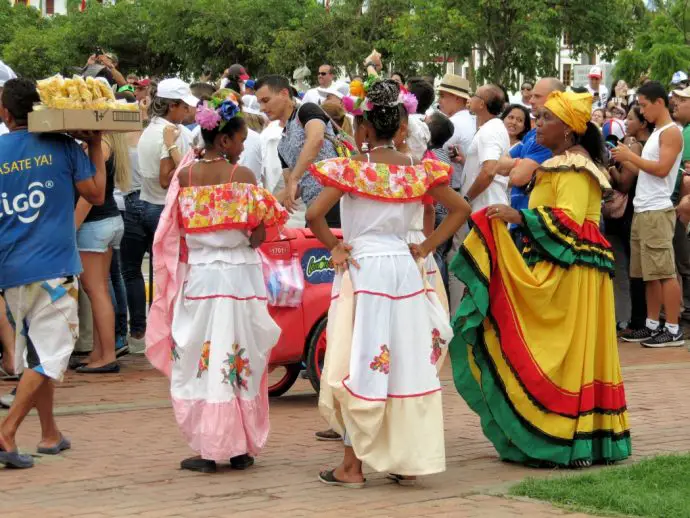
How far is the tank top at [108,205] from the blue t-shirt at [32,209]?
10.1 ft

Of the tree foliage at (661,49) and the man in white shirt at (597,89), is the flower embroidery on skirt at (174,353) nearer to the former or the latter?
the man in white shirt at (597,89)

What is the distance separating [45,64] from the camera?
66.7m

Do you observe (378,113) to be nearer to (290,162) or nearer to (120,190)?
(290,162)

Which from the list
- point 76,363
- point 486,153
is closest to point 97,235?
point 76,363

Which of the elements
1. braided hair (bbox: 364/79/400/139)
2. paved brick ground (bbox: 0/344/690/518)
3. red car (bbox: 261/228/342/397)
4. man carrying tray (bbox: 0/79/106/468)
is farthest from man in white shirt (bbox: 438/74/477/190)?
man carrying tray (bbox: 0/79/106/468)

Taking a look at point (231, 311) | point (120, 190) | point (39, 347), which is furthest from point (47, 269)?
point (120, 190)

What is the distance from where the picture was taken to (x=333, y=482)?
672cm

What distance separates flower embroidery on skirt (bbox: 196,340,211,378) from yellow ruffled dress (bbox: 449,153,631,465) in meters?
1.32

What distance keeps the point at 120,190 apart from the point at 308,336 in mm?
2567

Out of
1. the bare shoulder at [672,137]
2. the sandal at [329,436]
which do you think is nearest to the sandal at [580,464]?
the sandal at [329,436]

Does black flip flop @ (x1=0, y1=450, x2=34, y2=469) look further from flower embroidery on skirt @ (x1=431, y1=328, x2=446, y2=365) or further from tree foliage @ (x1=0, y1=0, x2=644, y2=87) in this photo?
tree foliage @ (x1=0, y1=0, x2=644, y2=87)

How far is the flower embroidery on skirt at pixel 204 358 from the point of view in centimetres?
707

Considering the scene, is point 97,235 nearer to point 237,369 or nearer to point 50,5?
point 237,369

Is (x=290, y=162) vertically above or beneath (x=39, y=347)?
above
